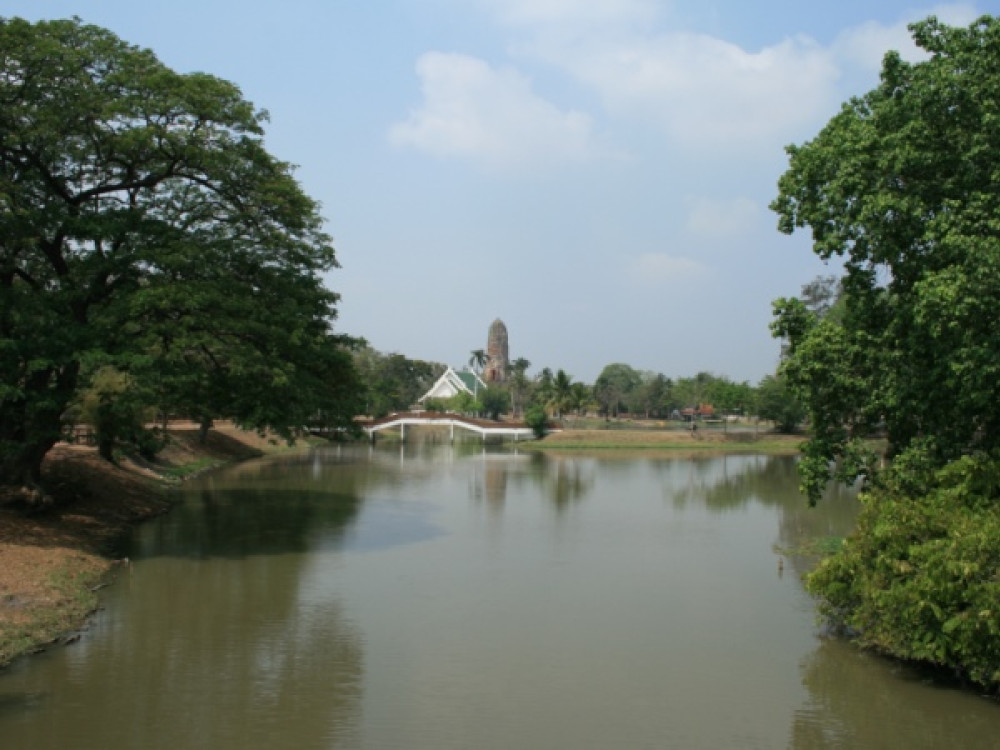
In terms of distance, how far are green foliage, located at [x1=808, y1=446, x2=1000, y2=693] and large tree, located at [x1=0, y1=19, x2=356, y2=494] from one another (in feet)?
35.0

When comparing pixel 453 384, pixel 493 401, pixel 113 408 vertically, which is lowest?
pixel 113 408

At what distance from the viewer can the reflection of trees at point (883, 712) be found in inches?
345

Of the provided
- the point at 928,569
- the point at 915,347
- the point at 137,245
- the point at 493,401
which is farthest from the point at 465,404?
the point at 928,569

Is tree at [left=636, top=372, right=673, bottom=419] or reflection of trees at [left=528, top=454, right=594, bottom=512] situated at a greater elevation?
tree at [left=636, top=372, right=673, bottom=419]

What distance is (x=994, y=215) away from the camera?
10406 millimetres

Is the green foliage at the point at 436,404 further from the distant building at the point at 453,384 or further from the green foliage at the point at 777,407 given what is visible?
the green foliage at the point at 777,407

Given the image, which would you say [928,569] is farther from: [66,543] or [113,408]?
[66,543]

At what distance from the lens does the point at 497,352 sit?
12475 cm

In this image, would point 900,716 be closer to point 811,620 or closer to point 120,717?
point 811,620

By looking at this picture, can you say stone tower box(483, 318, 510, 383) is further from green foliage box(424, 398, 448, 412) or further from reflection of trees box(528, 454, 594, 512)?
reflection of trees box(528, 454, 594, 512)

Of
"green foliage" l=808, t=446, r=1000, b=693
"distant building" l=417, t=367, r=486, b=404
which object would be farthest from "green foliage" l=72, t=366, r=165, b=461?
"distant building" l=417, t=367, r=486, b=404

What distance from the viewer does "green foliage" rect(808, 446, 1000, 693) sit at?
905 cm

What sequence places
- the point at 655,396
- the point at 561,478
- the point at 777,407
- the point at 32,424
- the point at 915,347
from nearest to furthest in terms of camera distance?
1. the point at 915,347
2. the point at 32,424
3. the point at 561,478
4. the point at 777,407
5. the point at 655,396

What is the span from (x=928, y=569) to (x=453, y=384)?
9277 centimetres
